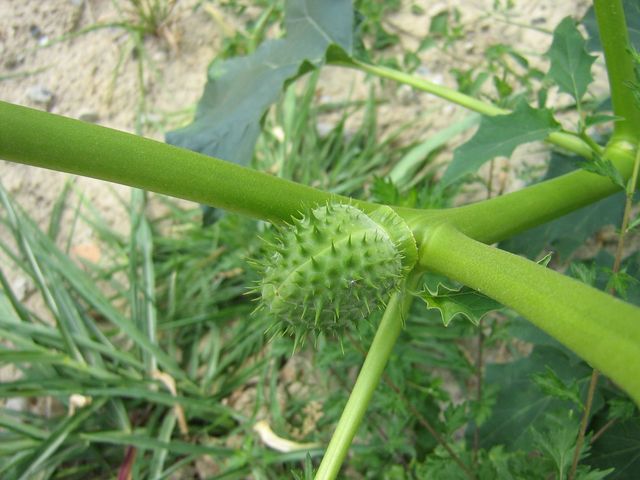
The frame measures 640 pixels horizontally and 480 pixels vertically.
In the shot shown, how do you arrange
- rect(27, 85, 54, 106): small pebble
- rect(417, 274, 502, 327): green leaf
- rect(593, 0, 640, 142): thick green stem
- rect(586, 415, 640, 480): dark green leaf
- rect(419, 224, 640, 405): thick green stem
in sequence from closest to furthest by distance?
rect(419, 224, 640, 405): thick green stem, rect(417, 274, 502, 327): green leaf, rect(593, 0, 640, 142): thick green stem, rect(586, 415, 640, 480): dark green leaf, rect(27, 85, 54, 106): small pebble

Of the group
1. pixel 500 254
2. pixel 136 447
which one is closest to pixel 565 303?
pixel 500 254

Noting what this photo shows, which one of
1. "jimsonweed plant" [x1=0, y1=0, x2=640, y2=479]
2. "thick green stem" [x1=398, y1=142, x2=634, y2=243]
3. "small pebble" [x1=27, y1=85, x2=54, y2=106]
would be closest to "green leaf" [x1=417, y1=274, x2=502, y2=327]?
"jimsonweed plant" [x1=0, y1=0, x2=640, y2=479]

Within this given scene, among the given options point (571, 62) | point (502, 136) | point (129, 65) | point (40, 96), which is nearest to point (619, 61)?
point (571, 62)

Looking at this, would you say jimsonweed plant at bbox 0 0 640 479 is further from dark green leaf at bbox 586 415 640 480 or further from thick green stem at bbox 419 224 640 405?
dark green leaf at bbox 586 415 640 480

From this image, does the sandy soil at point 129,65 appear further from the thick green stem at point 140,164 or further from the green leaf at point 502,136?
the thick green stem at point 140,164

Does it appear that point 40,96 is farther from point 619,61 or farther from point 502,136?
point 619,61

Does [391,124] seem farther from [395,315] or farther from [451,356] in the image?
[395,315]

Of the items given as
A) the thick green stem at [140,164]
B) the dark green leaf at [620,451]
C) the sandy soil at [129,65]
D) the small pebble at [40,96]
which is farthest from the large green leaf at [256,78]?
the small pebble at [40,96]
